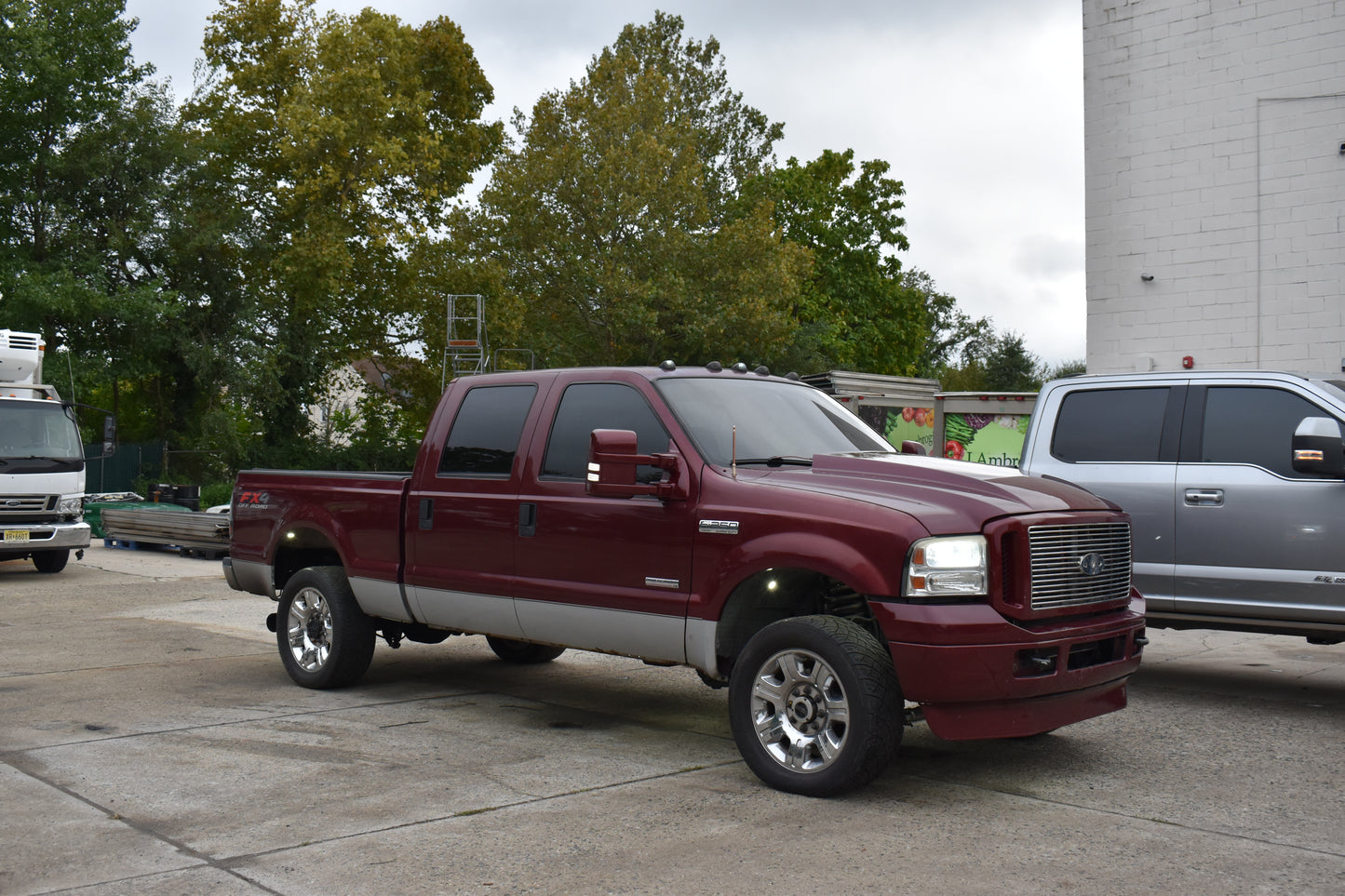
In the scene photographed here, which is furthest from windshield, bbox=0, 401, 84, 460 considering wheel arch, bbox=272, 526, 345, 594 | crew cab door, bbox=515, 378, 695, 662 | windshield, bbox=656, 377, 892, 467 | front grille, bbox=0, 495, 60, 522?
windshield, bbox=656, 377, 892, 467

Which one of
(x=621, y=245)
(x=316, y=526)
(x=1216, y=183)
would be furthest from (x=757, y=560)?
(x=621, y=245)

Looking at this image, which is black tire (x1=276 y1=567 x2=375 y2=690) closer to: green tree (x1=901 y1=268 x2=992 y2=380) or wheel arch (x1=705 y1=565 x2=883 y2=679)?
wheel arch (x1=705 y1=565 x2=883 y2=679)

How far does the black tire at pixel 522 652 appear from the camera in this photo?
9.26 metres

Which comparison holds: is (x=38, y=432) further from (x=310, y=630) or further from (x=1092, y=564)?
(x=1092, y=564)

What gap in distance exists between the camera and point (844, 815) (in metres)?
5.18

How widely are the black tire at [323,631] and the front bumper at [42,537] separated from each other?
31.7 feet

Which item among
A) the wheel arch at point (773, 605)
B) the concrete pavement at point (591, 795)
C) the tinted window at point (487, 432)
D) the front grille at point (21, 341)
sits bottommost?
the concrete pavement at point (591, 795)

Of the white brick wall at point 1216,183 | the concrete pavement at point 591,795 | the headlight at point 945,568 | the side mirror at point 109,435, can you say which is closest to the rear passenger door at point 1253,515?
the concrete pavement at point 591,795

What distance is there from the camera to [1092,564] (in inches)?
225

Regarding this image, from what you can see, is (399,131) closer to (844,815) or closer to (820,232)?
(820,232)

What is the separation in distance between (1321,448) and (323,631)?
20.9ft

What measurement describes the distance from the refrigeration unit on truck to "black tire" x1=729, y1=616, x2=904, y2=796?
45.5ft

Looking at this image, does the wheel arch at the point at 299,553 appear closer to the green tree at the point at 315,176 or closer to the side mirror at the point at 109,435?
the side mirror at the point at 109,435

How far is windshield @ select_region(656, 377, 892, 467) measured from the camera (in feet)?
20.8
